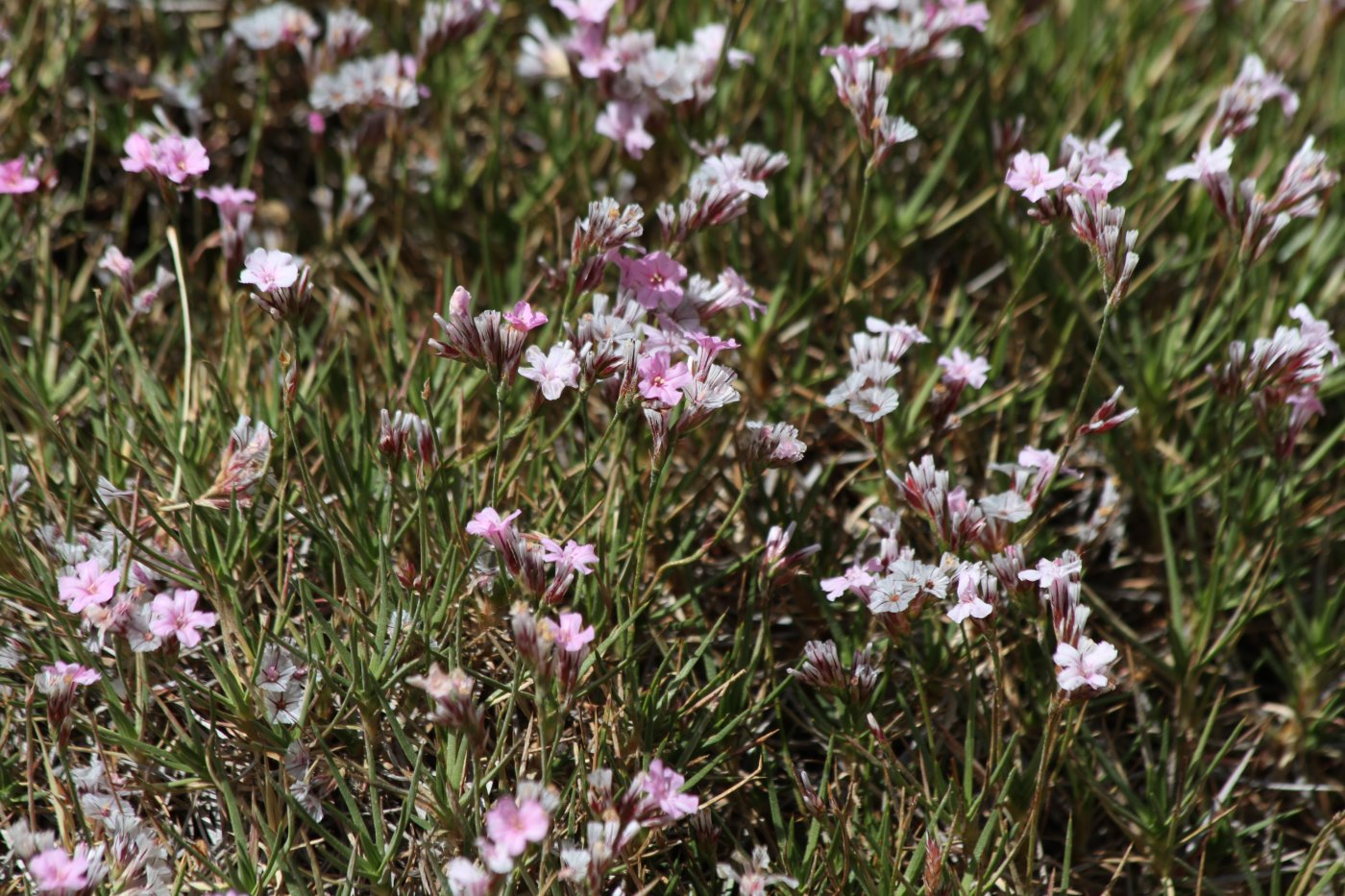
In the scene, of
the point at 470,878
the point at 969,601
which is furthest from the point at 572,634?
the point at 969,601

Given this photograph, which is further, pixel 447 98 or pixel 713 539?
pixel 447 98

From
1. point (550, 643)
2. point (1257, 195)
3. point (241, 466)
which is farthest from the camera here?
point (1257, 195)

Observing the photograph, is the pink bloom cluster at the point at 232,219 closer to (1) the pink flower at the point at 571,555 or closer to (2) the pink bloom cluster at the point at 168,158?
(2) the pink bloom cluster at the point at 168,158

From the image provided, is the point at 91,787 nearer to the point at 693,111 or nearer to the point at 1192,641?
the point at 693,111

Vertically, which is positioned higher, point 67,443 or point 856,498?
point 67,443

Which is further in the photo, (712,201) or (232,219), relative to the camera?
(232,219)

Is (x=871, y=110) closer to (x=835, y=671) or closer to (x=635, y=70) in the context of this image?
(x=635, y=70)

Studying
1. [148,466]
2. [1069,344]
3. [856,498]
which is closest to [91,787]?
[148,466]

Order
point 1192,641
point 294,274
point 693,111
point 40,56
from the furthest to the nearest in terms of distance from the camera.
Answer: point 40,56 → point 693,111 → point 1192,641 → point 294,274
